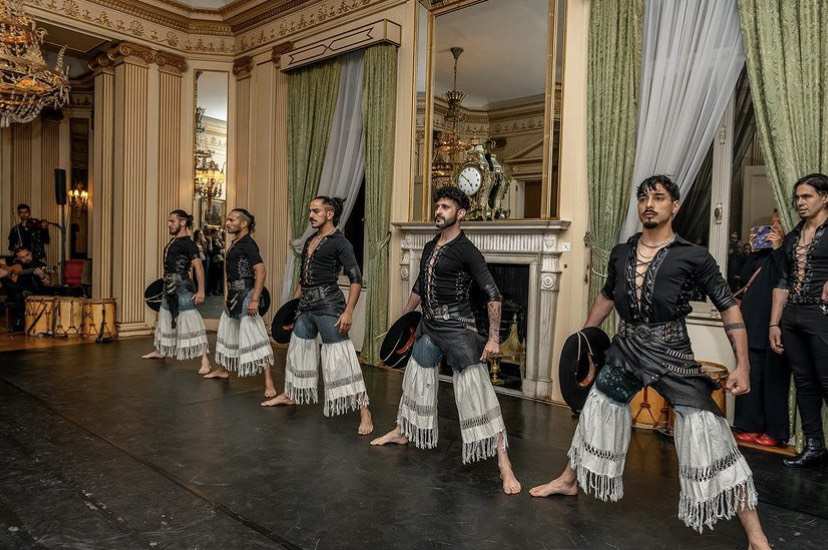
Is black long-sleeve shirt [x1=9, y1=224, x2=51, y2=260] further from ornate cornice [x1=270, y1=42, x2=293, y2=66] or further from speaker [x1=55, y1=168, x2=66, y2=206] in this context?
ornate cornice [x1=270, y1=42, x2=293, y2=66]

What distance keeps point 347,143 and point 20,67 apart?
3072 millimetres

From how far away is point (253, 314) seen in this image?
453 centimetres

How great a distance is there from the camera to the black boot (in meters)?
3.32

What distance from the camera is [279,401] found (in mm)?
4355

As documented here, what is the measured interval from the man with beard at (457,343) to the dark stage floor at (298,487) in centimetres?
23

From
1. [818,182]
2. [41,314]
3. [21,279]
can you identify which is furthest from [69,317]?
[818,182]

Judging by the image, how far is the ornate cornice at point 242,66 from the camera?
25.5ft

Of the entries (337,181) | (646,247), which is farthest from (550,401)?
(337,181)

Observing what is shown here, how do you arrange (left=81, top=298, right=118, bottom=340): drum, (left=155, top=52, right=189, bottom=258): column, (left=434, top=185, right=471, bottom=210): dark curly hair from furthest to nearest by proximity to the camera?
(left=155, top=52, right=189, bottom=258): column → (left=81, top=298, right=118, bottom=340): drum → (left=434, top=185, right=471, bottom=210): dark curly hair

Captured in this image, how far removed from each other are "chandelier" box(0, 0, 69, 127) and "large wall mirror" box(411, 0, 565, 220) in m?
3.39

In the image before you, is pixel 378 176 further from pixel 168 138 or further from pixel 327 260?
pixel 168 138

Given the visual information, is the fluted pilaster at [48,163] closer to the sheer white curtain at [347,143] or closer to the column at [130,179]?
the column at [130,179]

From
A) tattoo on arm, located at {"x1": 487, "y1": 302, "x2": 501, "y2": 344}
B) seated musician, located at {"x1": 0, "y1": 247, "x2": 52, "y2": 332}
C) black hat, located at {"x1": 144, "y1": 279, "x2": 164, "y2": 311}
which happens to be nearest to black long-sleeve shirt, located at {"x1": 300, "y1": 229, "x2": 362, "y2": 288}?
tattoo on arm, located at {"x1": 487, "y1": 302, "x2": 501, "y2": 344}

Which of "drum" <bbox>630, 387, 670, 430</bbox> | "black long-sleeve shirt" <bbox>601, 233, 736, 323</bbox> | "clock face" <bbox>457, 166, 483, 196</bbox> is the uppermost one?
"clock face" <bbox>457, 166, 483, 196</bbox>
